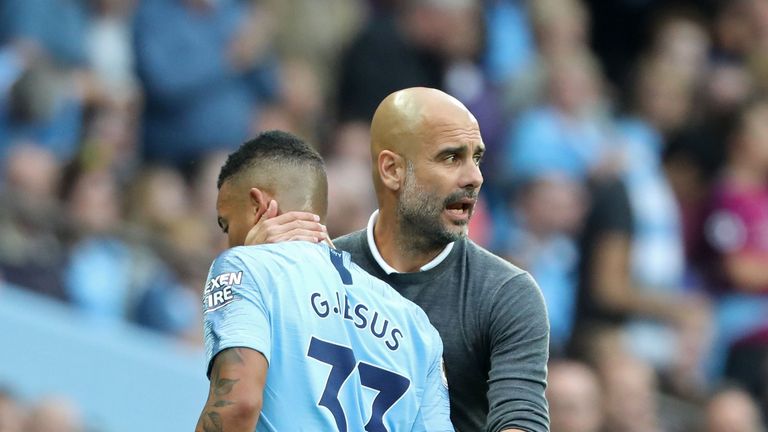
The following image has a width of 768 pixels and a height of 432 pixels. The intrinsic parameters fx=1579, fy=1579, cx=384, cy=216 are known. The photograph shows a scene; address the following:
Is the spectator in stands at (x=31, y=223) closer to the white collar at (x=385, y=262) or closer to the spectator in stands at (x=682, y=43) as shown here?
the white collar at (x=385, y=262)

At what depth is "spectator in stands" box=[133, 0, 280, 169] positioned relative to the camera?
860 centimetres

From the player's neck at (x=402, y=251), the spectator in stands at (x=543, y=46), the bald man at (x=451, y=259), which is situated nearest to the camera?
the bald man at (x=451, y=259)

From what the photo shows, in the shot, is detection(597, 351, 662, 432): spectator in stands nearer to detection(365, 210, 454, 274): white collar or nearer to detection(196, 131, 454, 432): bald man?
detection(365, 210, 454, 274): white collar

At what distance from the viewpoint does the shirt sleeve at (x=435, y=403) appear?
3580mm

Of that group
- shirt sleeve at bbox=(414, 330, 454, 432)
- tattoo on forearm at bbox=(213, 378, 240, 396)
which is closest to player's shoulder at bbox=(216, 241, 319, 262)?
tattoo on forearm at bbox=(213, 378, 240, 396)

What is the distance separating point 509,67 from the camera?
33.9 ft

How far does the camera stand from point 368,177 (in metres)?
8.79

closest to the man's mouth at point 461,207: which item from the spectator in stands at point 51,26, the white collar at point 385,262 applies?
the white collar at point 385,262

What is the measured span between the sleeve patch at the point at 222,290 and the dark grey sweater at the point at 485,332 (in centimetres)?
73

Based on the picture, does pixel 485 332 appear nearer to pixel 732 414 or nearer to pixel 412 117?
pixel 412 117

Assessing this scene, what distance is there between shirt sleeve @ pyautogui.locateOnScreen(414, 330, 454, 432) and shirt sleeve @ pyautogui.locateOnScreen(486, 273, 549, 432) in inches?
6.1

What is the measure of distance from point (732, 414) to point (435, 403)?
546cm

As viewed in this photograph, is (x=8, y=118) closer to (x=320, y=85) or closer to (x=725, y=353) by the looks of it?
(x=320, y=85)

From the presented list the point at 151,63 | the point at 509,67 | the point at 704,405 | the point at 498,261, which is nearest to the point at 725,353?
the point at 704,405
